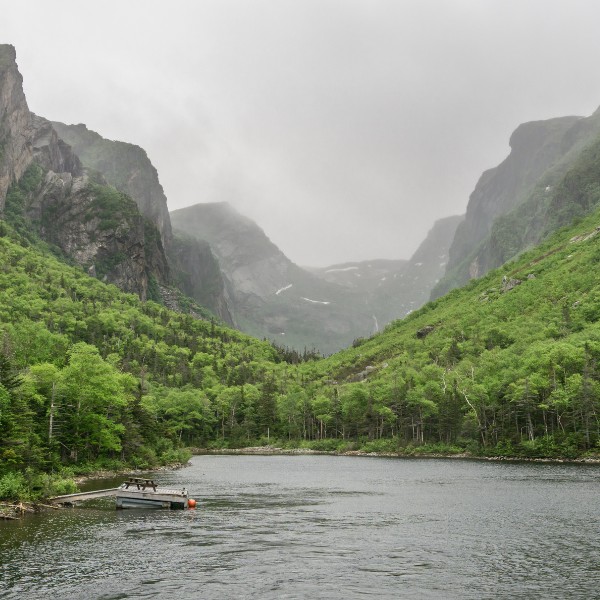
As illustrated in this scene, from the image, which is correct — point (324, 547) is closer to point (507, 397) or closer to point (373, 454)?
point (507, 397)

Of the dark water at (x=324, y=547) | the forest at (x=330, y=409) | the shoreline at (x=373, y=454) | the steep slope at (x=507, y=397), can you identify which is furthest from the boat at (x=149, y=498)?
the steep slope at (x=507, y=397)

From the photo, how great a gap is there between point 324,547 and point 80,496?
1211 inches

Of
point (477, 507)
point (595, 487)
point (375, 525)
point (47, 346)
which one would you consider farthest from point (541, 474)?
point (47, 346)

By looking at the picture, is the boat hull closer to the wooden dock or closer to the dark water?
the dark water

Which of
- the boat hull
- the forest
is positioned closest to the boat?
the boat hull

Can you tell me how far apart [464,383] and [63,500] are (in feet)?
370

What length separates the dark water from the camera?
3078 cm

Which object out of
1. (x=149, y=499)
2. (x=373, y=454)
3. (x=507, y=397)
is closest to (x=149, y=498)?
(x=149, y=499)

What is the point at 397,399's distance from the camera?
522ft

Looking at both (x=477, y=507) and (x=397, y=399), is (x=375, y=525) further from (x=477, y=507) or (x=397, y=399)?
(x=397, y=399)

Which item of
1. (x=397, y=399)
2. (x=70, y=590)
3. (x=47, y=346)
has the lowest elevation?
(x=70, y=590)

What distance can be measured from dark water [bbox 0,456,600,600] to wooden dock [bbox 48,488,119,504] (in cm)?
232

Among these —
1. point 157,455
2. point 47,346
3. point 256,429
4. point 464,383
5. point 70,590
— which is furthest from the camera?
point 256,429

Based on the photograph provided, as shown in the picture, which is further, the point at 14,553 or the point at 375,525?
the point at 375,525
